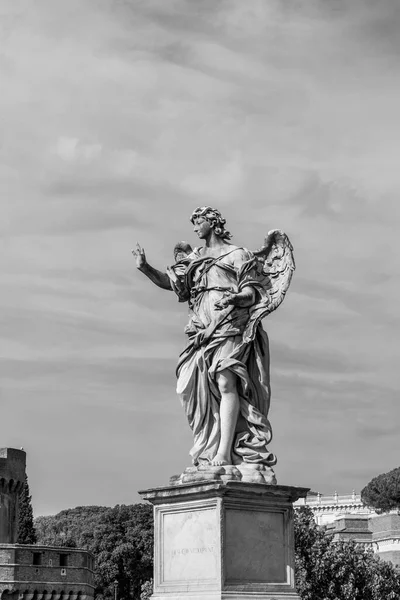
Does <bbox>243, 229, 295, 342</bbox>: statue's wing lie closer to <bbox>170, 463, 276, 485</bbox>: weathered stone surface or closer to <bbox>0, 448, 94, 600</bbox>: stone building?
<bbox>170, 463, 276, 485</bbox>: weathered stone surface

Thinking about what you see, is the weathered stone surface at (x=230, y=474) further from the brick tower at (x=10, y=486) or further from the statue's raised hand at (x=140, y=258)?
the brick tower at (x=10, y=486)

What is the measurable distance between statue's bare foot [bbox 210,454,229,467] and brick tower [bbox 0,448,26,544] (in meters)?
80.5

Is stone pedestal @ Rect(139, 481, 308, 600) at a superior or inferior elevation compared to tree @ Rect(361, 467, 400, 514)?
inferior

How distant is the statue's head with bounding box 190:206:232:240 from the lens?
13.2 m

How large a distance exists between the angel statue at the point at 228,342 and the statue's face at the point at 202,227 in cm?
1

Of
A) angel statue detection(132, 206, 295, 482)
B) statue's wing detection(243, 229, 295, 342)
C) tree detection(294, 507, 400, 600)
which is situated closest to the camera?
angel statue detection(132, 206, 295, 482)

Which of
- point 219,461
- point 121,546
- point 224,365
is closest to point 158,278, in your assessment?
point 224,365

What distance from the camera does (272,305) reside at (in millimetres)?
12867

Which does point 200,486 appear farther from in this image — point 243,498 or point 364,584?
point 364,584

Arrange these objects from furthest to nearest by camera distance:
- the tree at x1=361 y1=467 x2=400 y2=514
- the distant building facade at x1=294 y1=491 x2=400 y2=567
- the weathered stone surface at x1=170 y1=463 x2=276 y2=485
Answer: the tree at x1=361 y1=467 x2=400 y2=514, the distant building facade at x1=294 y1=491 x2=400 y2=567, the weathered stone surface at x1=170 y1=463 x2=276 y2=485

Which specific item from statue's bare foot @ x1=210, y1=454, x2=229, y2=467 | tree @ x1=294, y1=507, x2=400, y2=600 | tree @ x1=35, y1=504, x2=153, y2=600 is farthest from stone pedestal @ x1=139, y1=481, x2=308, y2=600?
tree @ x1=35, y1=504, x2=153, y2=600

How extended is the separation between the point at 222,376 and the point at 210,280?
1309 millimetres

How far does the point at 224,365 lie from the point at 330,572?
39863 millimetres

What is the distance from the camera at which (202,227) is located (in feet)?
43.5
